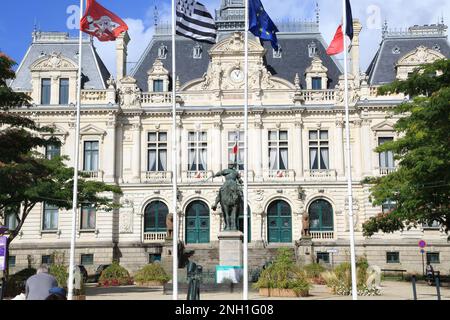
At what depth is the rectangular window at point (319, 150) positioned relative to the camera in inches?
1826

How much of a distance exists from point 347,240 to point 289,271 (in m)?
20.4

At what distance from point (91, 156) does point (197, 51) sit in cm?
1294

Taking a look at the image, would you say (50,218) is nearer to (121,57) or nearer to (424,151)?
(121,57)

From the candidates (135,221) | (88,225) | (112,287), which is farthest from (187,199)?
(112,287)

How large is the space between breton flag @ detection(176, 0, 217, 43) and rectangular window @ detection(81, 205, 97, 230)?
84.0ft

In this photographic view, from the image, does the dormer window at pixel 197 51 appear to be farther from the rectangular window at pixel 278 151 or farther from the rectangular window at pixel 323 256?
the rectangular window at pixel 323 256

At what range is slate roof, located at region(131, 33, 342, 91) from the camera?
49312 mm

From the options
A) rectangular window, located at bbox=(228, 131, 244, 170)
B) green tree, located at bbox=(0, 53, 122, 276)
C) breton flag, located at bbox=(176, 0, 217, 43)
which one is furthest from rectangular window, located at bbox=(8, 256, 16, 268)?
breton flag, located at bbox=(176, 0, 217, 43)

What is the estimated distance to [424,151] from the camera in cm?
2777

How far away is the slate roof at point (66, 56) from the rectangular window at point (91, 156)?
4.73 metres

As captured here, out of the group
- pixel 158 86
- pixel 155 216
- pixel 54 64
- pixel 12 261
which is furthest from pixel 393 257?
pixel 54 64

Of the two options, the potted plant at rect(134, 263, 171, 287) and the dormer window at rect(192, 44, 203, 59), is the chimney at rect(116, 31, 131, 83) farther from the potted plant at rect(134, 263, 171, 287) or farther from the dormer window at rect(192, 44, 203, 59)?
the potted plant at rect(134, 263, 171, 287)

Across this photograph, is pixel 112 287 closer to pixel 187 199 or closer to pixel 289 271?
pixel 289 271
